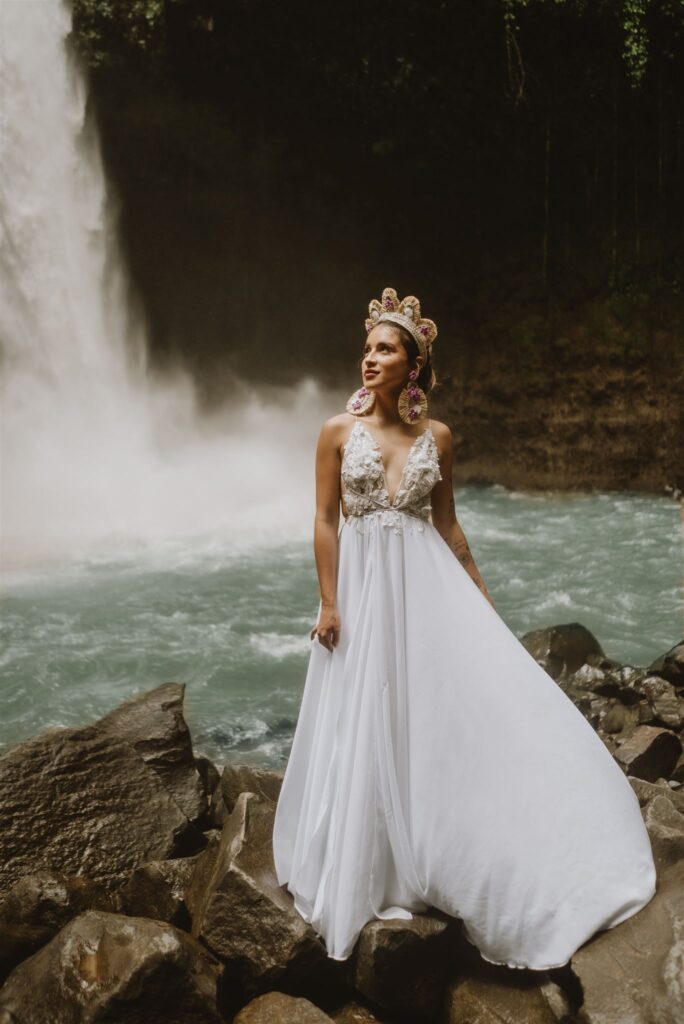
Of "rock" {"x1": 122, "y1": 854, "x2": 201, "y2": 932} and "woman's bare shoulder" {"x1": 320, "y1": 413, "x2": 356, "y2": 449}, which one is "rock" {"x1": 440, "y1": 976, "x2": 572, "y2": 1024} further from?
"woman's bare shoulder" {"x1": 320, "y1": 413, "x2": 356, "y2": 449}

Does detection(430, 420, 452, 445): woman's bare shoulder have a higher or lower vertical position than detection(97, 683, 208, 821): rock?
higher

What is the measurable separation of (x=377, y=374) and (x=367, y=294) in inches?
578

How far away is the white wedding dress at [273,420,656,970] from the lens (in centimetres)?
274

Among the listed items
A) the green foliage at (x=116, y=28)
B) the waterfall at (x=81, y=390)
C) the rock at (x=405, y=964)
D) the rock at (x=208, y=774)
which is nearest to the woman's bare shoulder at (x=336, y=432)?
the rock at (x=405, y=964)

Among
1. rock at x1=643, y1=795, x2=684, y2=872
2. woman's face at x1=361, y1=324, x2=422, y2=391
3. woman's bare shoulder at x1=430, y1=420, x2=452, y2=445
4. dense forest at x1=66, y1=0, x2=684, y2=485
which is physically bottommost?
rock at x1=643, y1=795, x2=684, y2=872

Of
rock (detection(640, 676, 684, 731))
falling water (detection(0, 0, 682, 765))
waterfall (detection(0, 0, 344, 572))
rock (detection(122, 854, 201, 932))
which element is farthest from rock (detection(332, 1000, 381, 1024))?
waterfall (detection(0, 0, 344, 572))

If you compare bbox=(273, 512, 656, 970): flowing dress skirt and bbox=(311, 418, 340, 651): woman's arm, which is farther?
bbox=(311, 418, 340, 651): woman's arm

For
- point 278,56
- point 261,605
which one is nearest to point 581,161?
point 278,56

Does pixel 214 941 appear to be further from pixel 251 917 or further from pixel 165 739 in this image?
pixel 165 739

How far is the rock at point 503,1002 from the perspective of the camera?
2568 millimetres

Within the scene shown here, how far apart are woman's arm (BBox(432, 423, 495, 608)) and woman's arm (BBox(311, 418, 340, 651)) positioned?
0.39 metres

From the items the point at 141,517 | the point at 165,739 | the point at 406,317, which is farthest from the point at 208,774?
the point at 141,517

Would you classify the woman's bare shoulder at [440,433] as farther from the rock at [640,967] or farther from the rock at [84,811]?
the rock at [84,811]

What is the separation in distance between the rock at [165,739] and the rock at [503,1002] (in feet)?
Result: 6.26
